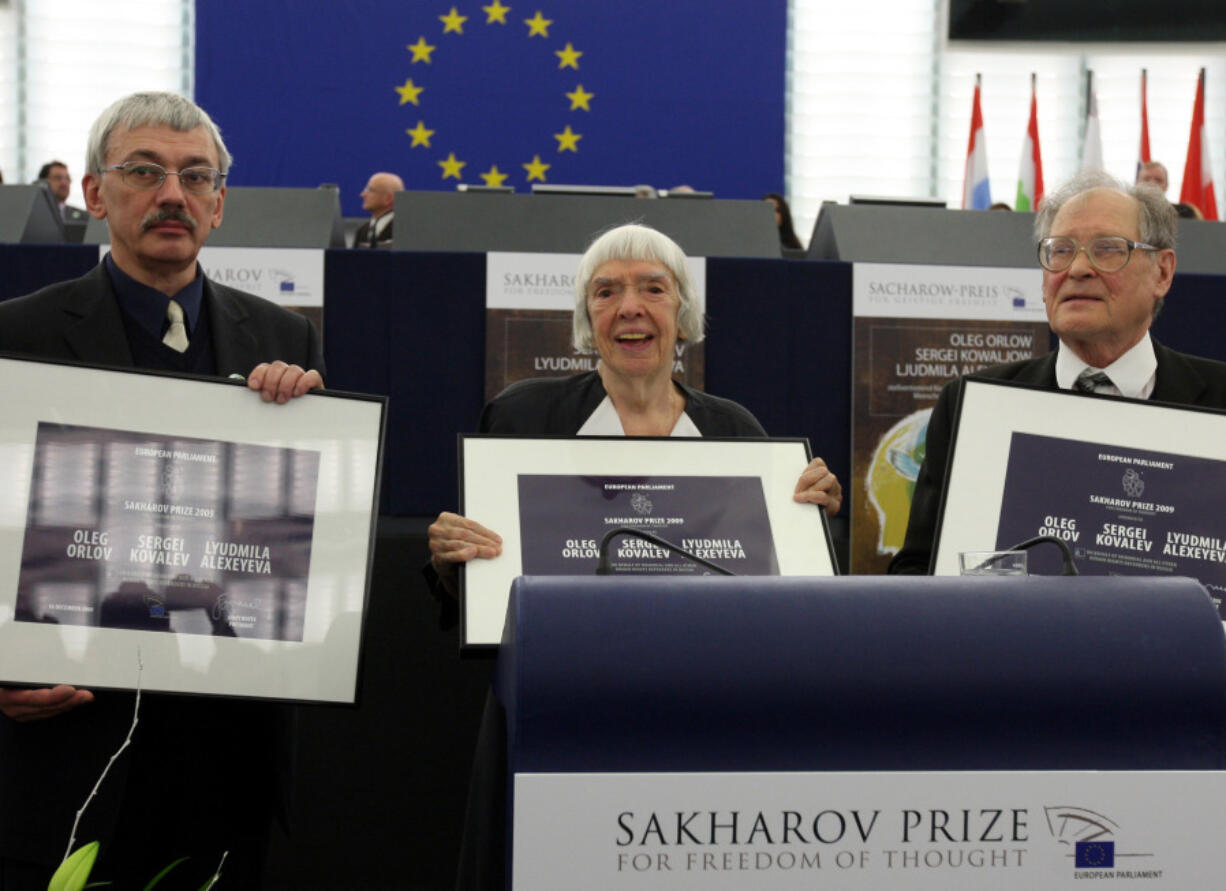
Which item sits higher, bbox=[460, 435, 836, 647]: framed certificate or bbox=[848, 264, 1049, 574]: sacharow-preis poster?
bbox=[848, 264, 1049, 574]: sacharow-preis poster

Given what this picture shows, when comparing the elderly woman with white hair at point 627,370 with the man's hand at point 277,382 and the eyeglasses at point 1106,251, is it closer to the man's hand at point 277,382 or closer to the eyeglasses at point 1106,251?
the man's hand at point 277,382

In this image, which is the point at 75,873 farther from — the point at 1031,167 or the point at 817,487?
the point at 1031,167

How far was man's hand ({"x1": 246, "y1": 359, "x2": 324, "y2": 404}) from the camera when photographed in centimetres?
206

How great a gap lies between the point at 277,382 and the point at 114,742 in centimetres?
62

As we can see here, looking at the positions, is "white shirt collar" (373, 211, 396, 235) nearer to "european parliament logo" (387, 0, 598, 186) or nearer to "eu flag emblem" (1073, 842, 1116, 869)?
"european parliament logo" (387, 0, 598, 186)

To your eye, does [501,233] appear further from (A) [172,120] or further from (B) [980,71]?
(B) [980,71]

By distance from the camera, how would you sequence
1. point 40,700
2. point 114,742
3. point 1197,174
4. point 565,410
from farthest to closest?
point 1197,174
point 565,410
point 114,742
point 40,700

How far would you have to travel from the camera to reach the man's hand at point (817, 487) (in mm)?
2332

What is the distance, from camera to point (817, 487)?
92.4 inches

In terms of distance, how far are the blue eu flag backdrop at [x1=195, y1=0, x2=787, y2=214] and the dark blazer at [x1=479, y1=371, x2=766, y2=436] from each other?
8874mm

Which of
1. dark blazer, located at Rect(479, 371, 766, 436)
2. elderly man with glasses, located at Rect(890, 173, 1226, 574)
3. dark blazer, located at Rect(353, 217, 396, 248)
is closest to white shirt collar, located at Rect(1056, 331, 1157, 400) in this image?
elderly man with glasses, located at Rect(890, 173, 1226, 574)

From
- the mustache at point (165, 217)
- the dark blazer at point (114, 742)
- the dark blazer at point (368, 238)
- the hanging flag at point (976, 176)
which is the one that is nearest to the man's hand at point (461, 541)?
the dark blazer at point (114, 742)

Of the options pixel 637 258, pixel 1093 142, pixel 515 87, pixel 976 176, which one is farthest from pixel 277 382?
pixel 515 87

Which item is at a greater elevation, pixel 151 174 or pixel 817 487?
pixel 151 174
